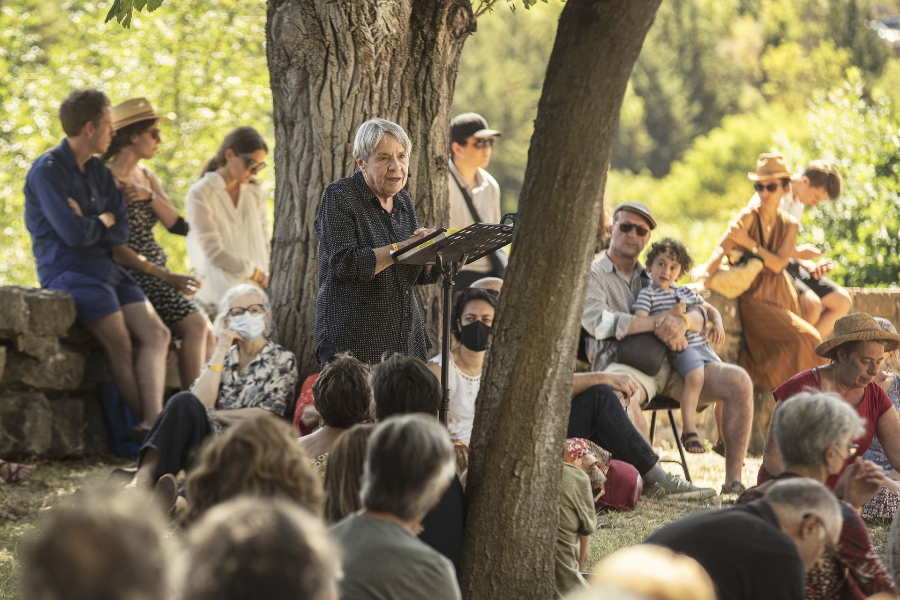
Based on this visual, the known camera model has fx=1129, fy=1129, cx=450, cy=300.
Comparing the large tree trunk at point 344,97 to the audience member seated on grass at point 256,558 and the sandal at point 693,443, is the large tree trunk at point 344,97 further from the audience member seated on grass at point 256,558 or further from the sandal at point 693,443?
the audience member seated on grass at point 256,558

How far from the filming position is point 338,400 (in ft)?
13.1

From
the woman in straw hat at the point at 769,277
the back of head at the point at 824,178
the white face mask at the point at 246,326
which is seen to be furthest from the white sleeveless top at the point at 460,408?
the back of head at the point at 824,178

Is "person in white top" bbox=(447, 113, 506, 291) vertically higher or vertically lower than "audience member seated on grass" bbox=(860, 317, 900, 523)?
higher

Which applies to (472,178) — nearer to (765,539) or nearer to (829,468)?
(829,468)

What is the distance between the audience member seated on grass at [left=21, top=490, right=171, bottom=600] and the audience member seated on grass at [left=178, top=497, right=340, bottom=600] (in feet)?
0.34

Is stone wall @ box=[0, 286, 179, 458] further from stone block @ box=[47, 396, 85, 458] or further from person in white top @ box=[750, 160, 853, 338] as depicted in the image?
person in white top @ box=[750, 160, 853, 338]

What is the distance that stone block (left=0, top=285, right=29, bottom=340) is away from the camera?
6.51 meters

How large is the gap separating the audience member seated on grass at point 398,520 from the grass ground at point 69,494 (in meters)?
2.05

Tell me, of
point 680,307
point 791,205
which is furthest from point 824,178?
point 680,307

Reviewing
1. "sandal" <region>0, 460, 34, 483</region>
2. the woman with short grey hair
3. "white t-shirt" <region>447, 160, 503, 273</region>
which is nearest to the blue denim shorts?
"sandal" <region>0, 460, 34, 483</region>

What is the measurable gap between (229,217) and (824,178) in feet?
14.3

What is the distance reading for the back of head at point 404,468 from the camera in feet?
8.80

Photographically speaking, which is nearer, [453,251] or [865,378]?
[453,251]

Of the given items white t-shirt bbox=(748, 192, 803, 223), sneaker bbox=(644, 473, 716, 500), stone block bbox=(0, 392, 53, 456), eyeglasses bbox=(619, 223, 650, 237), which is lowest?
stone block bbox=(0, 392, 53, 456)
